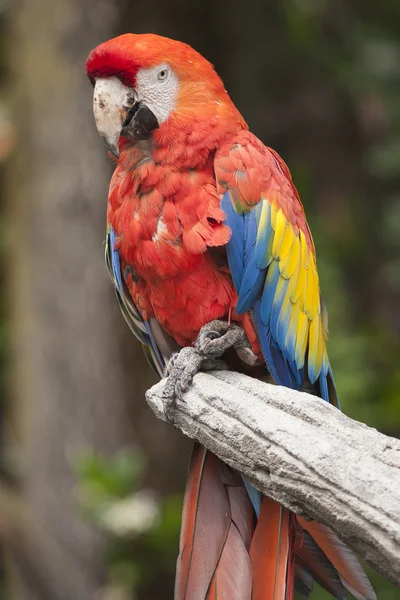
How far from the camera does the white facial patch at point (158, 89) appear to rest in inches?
59.0

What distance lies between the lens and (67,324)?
2.90 meters

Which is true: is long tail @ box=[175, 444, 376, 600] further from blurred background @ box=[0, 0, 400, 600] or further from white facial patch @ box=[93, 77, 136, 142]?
blurred background @ box=[0, 0, 400, 600]

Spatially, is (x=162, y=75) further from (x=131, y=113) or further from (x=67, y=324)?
(x=67, y=324)

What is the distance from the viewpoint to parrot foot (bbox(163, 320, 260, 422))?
147 cm

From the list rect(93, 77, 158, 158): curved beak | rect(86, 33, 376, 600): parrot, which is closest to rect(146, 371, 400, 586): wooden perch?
rect(86, 33, 376, 600): parrot

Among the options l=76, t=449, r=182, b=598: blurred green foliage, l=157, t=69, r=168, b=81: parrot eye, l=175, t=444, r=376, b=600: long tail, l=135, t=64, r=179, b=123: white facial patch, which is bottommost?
l=76, t=449, r=182, b=598: blurred green foliage

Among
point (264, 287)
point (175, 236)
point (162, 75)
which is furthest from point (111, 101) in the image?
point (264, 287)

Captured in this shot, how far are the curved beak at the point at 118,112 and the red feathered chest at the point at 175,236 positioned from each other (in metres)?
0.06

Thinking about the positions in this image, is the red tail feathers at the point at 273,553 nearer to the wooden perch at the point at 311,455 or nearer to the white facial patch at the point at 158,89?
the wooden perch at the point at 311,455

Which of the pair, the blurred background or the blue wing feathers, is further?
the blurred background

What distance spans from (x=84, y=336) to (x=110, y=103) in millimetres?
1490

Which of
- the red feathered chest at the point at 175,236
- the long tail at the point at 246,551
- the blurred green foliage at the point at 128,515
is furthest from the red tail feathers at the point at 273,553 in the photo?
the blurred green foliage at the point at 128,515

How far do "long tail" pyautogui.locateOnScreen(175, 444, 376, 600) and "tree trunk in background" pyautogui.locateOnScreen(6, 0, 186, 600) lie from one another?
133 cm

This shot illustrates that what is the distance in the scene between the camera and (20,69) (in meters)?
3.04
